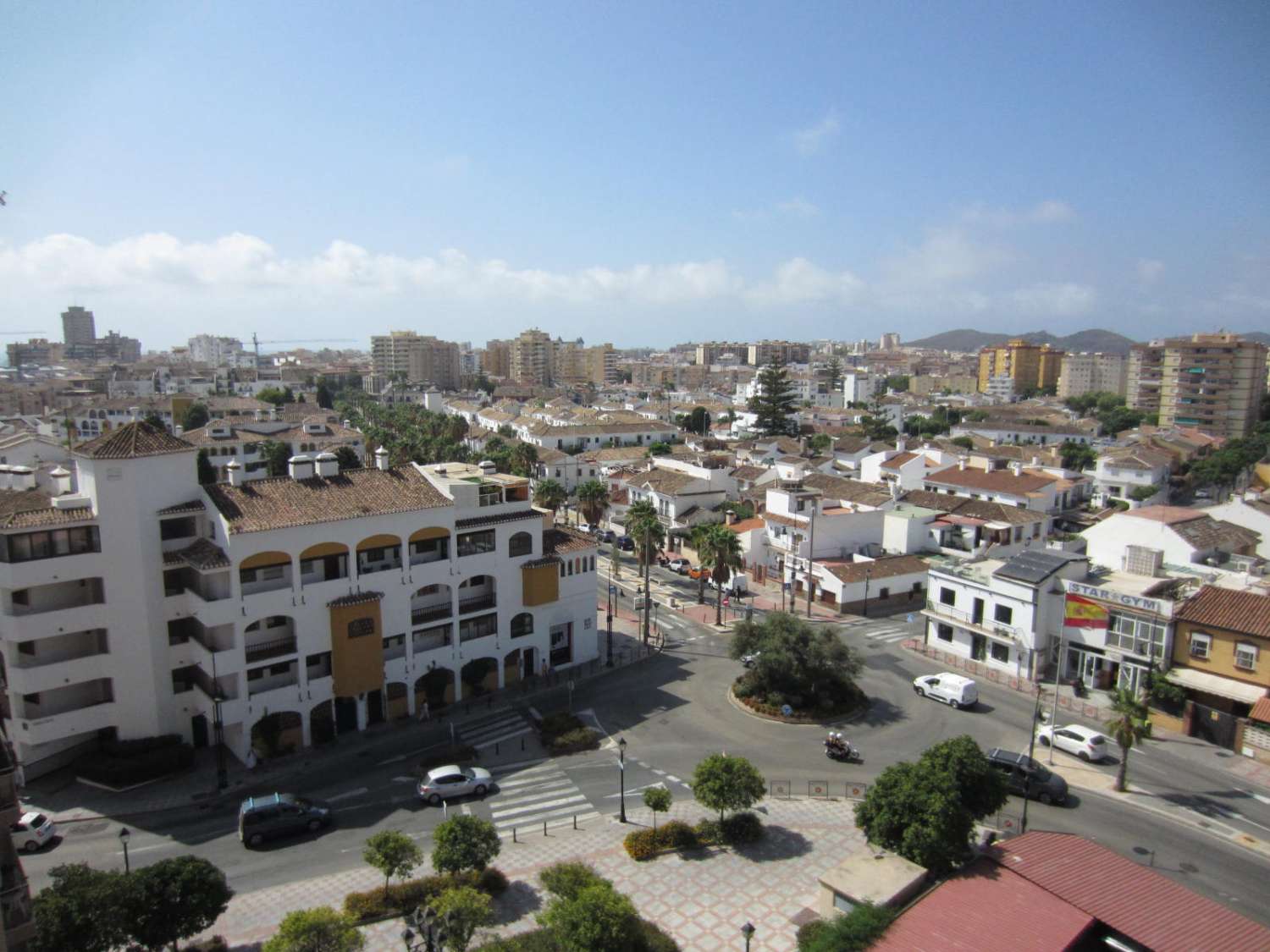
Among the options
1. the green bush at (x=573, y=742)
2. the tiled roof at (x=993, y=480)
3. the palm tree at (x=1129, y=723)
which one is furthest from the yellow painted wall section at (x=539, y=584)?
the tiled roof at (x=993, y=480)

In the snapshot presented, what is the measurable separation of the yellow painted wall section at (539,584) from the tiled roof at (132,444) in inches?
696

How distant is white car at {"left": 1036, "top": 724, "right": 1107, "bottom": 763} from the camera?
117 ft

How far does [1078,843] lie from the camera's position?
24766 millimetres

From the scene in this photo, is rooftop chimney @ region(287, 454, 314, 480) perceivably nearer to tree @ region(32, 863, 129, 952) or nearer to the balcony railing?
the balcony railing

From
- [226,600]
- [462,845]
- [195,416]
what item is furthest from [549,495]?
[195,416]

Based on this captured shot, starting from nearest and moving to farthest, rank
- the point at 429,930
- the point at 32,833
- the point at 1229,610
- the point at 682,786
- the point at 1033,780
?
the point at 429,930 < the point at 32,833 < the point at 1033,780 < the point at 682,786 < the point at 1229,610

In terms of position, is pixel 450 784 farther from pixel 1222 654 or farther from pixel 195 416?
pixel 195 416

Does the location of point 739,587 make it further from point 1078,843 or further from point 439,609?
point 1078,843

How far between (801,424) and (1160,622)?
359ft

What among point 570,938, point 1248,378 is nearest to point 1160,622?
point 570,938

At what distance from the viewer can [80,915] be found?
1925cm

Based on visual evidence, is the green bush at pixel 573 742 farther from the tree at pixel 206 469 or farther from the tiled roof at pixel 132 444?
the tree at pixel 206 469

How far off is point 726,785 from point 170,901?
56.9 ft

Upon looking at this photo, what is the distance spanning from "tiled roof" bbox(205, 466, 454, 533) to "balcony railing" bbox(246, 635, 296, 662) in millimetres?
5400
